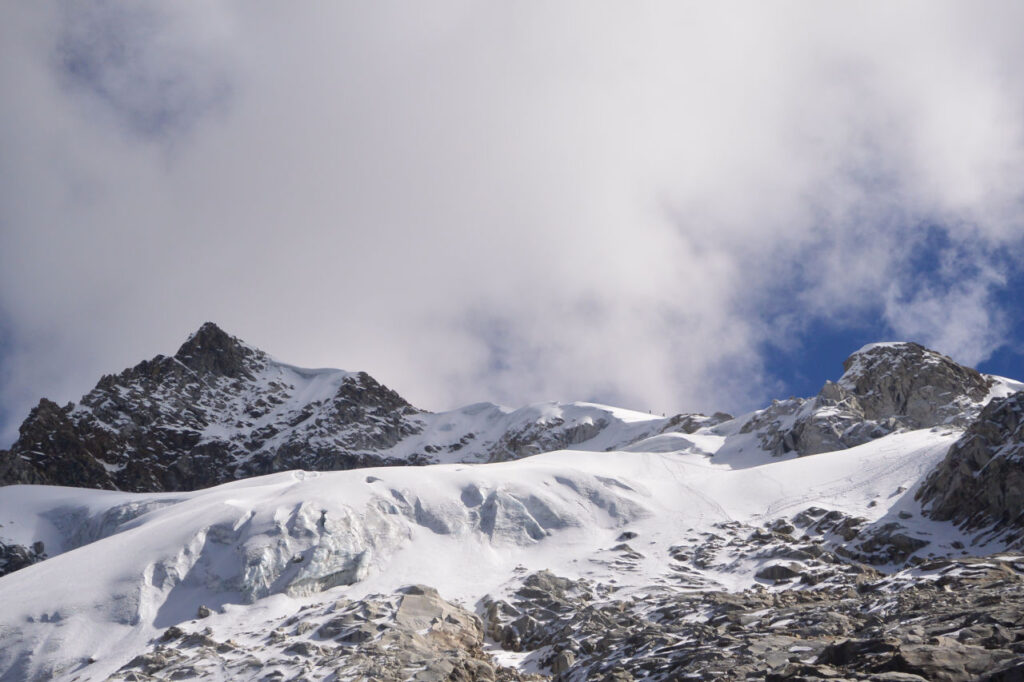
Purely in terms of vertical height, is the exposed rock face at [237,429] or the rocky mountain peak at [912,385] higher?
the exposed rock face at [237,429]

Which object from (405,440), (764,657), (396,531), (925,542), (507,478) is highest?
(405,440)

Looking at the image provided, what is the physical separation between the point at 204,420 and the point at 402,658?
514ft

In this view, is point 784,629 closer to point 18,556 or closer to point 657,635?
point 657,635

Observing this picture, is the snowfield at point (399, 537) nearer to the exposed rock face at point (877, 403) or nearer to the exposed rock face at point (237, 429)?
the exposed rock face at point (877, 403)

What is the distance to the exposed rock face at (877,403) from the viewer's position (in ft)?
289

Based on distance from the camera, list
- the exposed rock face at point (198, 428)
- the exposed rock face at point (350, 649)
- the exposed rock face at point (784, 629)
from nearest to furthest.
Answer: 1. the exposed rock face at point (784, 629)
2. the exposed rock face at point (350, 649)
3. the exposed rock face at point (198, 428)

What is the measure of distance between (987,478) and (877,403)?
50.0 metres

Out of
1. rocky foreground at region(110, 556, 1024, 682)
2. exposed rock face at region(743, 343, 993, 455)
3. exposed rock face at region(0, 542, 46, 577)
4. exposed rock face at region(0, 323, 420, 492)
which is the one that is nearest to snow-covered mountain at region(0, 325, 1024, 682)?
rocky foreground at region(110, 556, 1024, 682)

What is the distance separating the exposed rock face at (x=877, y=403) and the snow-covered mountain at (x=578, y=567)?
0.44 meters

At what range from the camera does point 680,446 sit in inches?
3949

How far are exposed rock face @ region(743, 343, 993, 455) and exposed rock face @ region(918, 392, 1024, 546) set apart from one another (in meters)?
30.7

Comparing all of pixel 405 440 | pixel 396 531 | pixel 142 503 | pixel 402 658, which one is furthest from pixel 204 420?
pixel 402 658

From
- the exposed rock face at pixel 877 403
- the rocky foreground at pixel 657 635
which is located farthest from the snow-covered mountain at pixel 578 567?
the exposed rock face at pixel 877 403

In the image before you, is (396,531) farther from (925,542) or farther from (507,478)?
(925,542)
